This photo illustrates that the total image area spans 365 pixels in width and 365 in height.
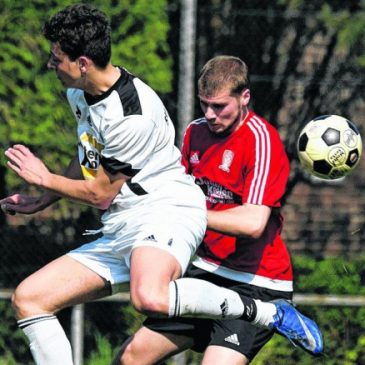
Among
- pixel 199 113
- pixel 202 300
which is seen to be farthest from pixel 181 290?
pixel 199 113

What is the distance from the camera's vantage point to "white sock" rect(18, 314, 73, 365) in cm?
589

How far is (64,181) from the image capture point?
5.89m

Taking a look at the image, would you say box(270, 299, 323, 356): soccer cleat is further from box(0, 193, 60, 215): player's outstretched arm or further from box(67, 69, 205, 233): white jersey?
box(0, 193, 60, 215): player's outstretched arm

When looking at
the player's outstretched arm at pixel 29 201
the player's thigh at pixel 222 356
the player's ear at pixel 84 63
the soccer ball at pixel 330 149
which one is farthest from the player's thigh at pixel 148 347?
the player's ear at pixel 84 63

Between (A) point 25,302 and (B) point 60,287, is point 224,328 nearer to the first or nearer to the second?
(B) point 60,287

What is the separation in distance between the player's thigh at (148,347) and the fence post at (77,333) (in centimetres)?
179

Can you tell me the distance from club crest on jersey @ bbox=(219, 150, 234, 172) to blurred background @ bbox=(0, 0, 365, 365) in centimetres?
193

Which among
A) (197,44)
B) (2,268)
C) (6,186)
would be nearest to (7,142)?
(6,186)

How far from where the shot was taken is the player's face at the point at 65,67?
5.84 metres

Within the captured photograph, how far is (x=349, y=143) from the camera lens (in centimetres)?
660

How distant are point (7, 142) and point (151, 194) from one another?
2.61 meters

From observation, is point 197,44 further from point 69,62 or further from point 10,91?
point 69,62

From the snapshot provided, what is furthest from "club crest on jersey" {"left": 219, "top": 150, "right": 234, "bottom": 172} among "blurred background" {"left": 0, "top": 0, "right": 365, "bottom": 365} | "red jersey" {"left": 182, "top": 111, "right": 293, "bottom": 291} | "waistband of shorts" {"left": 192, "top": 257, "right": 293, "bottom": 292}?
"blurred background" {"left": 0, "top": 0, "right": 365, "bottom": 365}

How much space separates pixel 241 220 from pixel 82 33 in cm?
122
